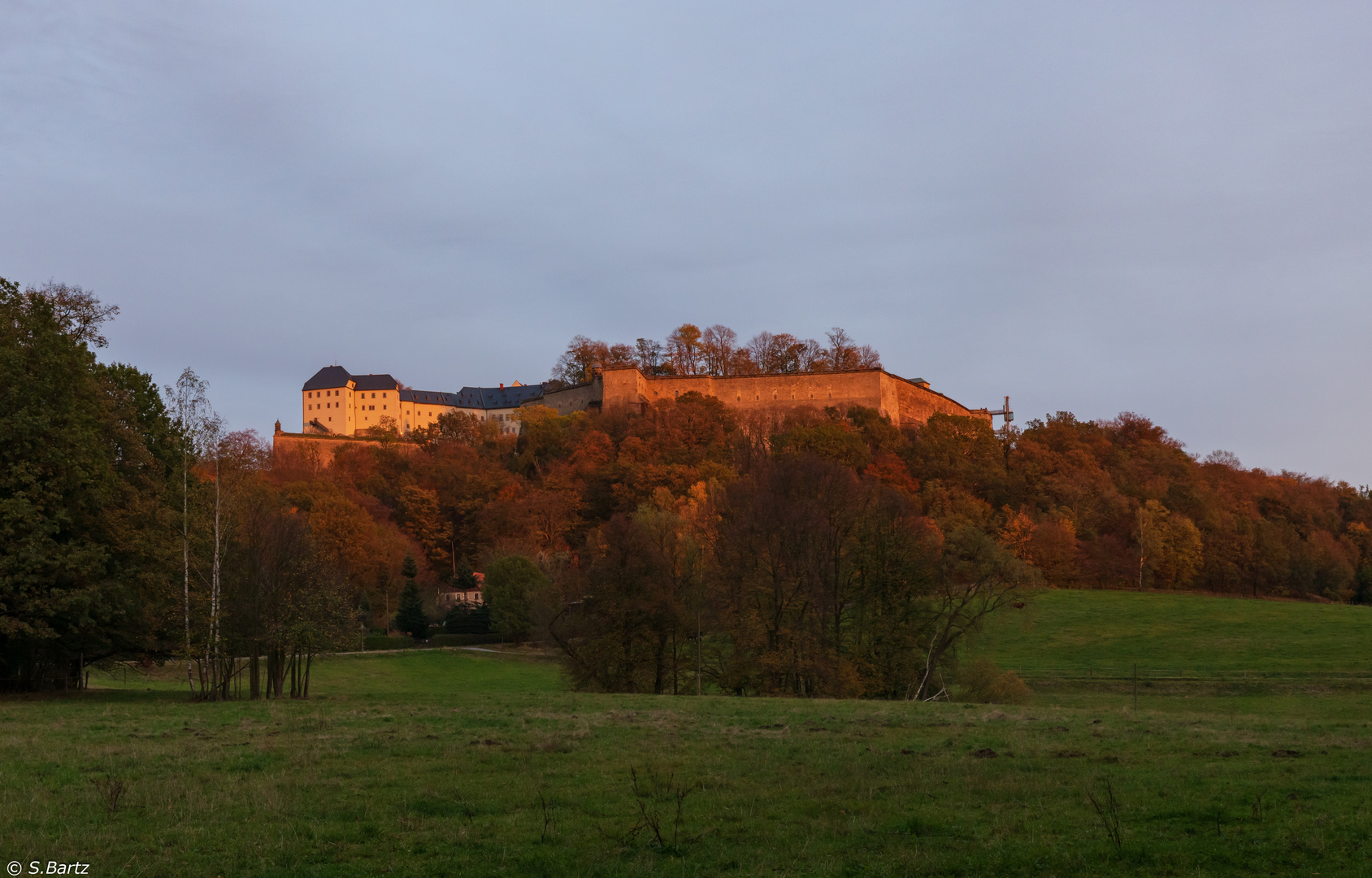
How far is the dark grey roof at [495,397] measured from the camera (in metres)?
158

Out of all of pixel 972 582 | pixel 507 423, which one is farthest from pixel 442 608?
pixel 507 423

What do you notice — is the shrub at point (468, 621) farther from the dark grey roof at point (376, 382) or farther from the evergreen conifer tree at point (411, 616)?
the dark grey roof at point (376, 382)

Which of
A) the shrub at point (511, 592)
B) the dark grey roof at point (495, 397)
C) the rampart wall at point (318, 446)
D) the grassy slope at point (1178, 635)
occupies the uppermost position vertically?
the dark grey roof at point (495, 397)

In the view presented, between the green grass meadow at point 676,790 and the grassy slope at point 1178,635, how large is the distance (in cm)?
2636

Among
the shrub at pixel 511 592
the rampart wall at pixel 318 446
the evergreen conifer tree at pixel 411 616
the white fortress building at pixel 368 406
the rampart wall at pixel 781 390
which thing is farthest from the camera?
the white fortress building at pixel 368 406

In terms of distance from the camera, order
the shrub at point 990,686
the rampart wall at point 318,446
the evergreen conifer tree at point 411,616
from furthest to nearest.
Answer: the rampart wall at point 318,446
the evergreen conifer tree at point 411,616
the shrub at point 990,686

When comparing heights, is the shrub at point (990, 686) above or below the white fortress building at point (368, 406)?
below

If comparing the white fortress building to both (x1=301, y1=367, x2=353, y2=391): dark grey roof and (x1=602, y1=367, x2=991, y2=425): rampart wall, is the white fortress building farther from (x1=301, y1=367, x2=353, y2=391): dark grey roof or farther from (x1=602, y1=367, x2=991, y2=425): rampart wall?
(x1=602, y1=367, x2=991, y2=425): rampart wall

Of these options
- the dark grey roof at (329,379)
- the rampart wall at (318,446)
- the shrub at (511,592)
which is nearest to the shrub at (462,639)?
the shrub at (511,592)

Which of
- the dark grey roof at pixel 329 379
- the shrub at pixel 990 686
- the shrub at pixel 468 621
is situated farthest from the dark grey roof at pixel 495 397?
the shrub at pixel 990 686

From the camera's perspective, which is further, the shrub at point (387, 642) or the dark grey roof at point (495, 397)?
the dark grey roof at point (495, 397)

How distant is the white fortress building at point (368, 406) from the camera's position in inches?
5940

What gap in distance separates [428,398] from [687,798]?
154m

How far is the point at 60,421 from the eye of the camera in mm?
24172
